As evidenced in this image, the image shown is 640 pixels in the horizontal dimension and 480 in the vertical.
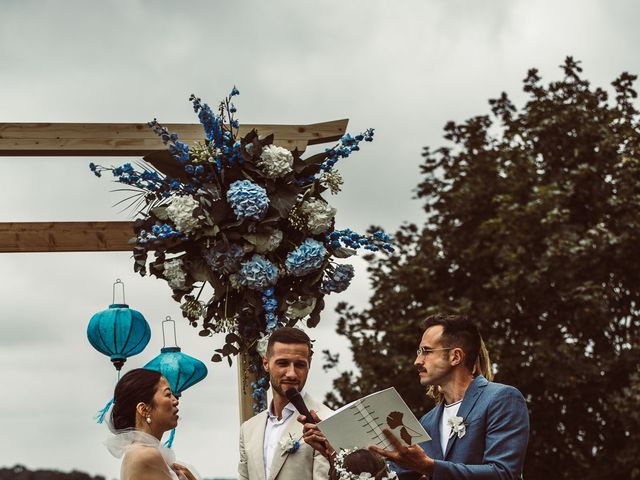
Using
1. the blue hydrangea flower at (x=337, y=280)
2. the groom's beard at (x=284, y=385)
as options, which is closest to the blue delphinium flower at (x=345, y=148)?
the blue hydrangea flower at (x=337, y=280)

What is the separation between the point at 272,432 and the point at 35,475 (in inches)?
65.5

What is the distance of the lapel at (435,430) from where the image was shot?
545 centimetres

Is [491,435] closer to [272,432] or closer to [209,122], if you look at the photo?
[272,432]

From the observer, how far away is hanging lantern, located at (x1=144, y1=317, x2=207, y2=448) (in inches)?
284

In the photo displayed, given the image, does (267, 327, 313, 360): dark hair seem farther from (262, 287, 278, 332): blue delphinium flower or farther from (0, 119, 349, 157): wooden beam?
(0, 119, 349, 157): wooden beam

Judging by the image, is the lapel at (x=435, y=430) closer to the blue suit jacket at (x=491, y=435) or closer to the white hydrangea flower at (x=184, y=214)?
the blue suit jacket at (x=491, y=435)

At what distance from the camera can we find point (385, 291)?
17.8 metres

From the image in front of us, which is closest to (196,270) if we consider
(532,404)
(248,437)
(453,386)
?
(248,437)

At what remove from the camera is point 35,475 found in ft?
21.5

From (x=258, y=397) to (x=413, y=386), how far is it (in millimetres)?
10591

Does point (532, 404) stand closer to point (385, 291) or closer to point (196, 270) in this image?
point (385, 291)

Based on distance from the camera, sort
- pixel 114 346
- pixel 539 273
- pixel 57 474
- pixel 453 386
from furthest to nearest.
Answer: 1. pixel 539 273
2. pixel 114 346
3. pixel 57 474
4. pixel 453 386

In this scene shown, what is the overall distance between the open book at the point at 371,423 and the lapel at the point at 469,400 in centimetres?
43

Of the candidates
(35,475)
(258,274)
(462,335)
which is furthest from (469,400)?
(35,475)
